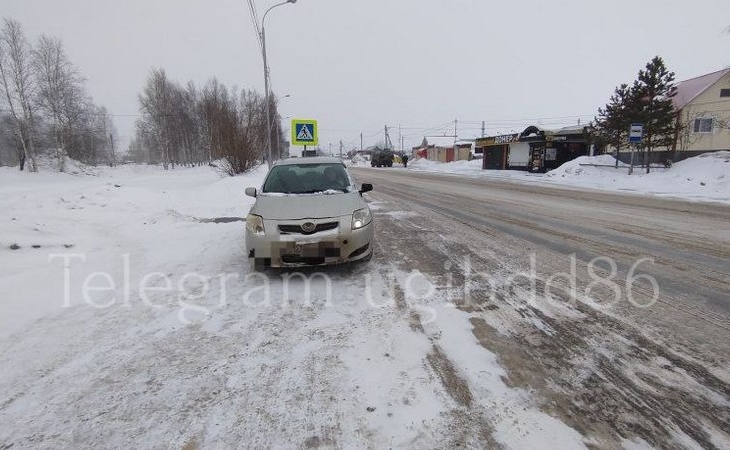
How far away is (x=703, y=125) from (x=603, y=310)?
29974 mm

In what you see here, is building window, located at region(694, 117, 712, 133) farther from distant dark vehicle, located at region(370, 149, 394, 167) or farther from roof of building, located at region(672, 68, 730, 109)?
distant dark vehicle, located at region(370, 149, 394, 167)

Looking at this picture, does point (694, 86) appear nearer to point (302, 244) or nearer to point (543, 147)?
point (543, 147)

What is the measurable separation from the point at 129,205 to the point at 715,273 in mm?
11867

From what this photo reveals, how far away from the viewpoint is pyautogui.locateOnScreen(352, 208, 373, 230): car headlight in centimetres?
494

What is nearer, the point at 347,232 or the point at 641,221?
the point at 347,232

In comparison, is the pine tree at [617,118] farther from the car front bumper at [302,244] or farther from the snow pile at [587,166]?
the car front bumper at [302,244]

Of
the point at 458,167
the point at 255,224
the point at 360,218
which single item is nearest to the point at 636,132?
the point at 360,218

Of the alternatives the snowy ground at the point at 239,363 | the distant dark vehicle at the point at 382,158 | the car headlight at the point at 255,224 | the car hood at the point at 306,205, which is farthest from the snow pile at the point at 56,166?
the car headlight at the point at 255,224

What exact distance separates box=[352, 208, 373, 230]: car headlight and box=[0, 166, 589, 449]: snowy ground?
0.65 metres

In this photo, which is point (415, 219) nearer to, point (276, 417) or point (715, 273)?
point (715, 273)

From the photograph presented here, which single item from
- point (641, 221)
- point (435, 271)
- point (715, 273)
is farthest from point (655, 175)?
point (435, 271)

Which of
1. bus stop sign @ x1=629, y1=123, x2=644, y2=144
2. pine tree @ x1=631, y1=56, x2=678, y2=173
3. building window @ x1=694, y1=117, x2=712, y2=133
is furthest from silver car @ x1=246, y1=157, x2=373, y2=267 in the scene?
building window @ x1=694, y1=117, x2=712, y2=133

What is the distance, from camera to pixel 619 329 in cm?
341

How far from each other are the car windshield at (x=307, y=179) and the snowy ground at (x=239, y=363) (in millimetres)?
1372
